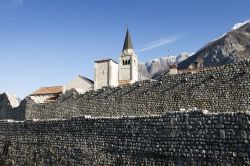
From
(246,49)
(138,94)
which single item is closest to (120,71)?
(138,94)

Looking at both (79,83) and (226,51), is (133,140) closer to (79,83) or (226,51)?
(79,83)

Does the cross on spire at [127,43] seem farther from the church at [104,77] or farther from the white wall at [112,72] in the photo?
the white wall at [112,72]

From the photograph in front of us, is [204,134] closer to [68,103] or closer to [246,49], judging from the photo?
[68,103]

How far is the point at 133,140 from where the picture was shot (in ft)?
42.5

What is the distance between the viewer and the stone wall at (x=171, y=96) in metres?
17.7

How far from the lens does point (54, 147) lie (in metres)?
16.2

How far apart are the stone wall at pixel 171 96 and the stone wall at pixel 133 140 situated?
21.8 ft

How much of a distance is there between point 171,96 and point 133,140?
7.99 m

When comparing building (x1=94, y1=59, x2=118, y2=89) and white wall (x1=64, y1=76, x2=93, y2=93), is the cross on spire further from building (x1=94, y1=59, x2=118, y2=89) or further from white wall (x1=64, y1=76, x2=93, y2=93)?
white wall (x1=64, y1=76, x2=93, y2=93)

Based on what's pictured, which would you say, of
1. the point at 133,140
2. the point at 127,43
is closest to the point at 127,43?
the point at 127,43

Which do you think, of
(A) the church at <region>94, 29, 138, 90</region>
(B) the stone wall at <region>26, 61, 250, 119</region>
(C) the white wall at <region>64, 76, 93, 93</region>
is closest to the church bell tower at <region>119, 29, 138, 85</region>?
(A) the church at <region>94, 29, 138, 90</region>

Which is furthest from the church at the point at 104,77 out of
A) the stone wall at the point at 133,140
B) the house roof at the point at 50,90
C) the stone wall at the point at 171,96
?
the stone wall at the point at 133,140

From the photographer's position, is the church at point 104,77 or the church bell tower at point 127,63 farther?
the church bell tower at point 127,63

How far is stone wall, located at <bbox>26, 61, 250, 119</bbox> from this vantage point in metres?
17.7
